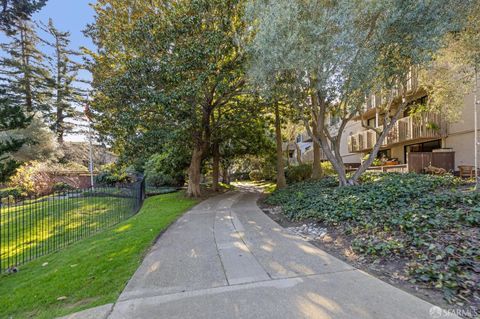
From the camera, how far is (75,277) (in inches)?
165

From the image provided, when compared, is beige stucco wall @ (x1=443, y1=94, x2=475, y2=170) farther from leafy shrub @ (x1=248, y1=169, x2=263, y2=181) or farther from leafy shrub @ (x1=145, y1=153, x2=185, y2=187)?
leafy shrub @ (x1=248, y1=169, x2=263, y2=181)

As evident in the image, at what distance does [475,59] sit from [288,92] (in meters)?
5.83

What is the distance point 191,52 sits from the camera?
9.52 metres

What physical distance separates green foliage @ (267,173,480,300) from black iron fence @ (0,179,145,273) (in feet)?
23.1

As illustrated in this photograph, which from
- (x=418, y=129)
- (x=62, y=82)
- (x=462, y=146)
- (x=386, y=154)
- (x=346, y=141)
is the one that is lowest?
(x=386, y=154)

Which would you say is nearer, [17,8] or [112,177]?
[17,8]

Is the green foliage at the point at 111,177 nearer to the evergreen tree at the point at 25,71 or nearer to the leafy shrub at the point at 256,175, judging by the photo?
the evergreen tree at the point at 25,71

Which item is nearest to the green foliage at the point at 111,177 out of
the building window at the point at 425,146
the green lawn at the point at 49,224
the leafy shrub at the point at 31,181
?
the leafy shrub at the point at 31,181

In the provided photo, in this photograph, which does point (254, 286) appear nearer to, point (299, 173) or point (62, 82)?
point (299, 173)

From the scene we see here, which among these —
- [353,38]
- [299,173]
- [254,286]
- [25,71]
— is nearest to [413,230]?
[254,286]

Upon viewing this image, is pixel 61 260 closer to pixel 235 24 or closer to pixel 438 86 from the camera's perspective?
pixel 235 24

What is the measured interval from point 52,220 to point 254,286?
32.1 feet

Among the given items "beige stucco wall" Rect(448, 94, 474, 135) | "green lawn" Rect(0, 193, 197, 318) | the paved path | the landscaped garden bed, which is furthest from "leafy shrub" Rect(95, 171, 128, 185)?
"beige stucco wall" Rect(448, 94, 474, 135)

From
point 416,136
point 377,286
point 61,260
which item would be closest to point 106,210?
point 61,260
